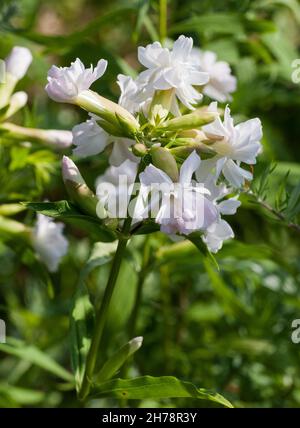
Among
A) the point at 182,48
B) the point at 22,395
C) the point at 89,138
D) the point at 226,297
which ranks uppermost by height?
the point at 182,48

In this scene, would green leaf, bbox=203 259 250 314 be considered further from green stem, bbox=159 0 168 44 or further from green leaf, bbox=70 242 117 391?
green stem, bbox=159 0 168 44

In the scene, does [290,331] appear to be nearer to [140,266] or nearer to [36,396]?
[140,266]

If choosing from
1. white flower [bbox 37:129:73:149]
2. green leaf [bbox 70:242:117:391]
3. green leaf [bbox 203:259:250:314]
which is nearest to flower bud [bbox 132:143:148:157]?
green leaf [bbox 70:242:117:391]

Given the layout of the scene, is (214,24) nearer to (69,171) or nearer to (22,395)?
(69,171)

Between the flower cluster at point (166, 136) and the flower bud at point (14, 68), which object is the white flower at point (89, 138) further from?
the flower bud at point (14, 68)

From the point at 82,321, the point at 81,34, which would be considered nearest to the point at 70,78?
the point at 82,321
